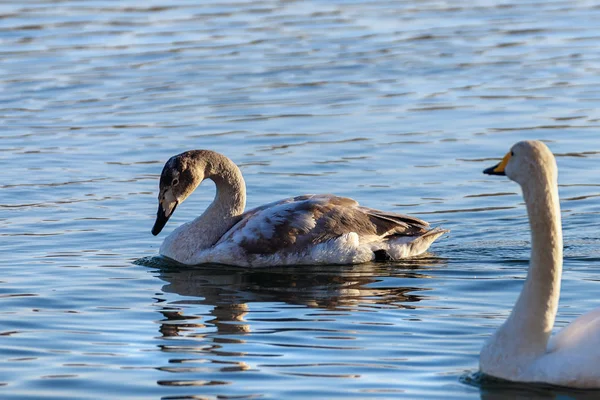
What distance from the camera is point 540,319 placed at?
7953 mm

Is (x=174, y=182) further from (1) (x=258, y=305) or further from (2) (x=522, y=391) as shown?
(2) (x=522, y=391)

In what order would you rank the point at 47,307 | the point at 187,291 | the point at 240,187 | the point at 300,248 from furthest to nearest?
the point at 240,187
the point at 300,248
the point at 187,291
the point at 47,307

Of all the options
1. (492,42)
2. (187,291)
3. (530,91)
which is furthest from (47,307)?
(492,42)

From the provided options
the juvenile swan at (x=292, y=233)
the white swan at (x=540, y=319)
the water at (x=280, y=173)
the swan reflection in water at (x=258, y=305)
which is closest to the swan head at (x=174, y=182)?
the juvenile swan at (x=292, y=233)

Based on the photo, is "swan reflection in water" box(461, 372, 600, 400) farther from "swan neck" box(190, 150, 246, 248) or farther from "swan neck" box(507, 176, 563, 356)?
"swan neck" box(190, 150, 246, 248)

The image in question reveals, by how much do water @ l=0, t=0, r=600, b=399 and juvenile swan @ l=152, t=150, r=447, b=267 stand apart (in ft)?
0.72

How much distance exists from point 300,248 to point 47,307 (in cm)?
273

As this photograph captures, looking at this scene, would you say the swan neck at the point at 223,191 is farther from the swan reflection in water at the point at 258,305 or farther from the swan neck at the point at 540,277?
the swan neck at the point at 540,277

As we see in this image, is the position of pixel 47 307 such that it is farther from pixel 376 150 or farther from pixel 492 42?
pixel 492 42

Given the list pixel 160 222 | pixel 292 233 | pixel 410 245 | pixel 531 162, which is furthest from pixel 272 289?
pixel 531 162

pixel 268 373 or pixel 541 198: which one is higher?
pixel 541 198

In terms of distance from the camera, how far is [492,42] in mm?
24047

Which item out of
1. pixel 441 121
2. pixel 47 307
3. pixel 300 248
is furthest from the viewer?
pixel 441 121

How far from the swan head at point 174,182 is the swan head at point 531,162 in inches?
218
